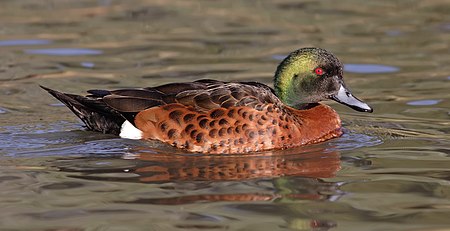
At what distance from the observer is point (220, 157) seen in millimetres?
7668

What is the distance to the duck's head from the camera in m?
8.16

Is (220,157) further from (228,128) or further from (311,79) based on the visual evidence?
(311,79)

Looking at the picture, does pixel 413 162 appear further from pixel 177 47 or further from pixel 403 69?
pixel 177 47

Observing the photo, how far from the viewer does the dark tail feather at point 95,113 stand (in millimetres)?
8383

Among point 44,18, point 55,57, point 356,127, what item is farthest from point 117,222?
point 44,18

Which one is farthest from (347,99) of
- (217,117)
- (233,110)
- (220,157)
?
(220,157)

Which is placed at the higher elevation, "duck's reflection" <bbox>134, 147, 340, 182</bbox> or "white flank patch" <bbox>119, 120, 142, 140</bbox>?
"white flank patch" <bbox>119, 120, 142, 140</bbox>

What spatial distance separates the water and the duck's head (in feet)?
1.42

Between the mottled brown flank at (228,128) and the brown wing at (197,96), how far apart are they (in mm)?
56

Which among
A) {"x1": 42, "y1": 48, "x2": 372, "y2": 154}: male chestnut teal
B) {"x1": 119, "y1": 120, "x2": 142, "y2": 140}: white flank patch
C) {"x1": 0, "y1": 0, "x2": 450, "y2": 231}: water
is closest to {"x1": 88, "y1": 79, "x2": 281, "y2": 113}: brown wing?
{"x1": 42, "y1": 48, "x2": 372, "y2": 154}: male chestnut teal

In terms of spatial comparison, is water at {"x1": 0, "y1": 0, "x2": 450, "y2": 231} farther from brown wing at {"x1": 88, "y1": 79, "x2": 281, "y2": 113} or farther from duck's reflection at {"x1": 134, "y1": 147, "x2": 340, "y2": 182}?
brown wing at {"x1": 88, "y1": 79, "x2": 281, "y2": 113}

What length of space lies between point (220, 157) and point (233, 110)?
1.29 feet

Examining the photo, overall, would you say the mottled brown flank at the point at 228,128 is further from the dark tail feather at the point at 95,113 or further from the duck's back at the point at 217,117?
the dark tail feather at the point at 95,113

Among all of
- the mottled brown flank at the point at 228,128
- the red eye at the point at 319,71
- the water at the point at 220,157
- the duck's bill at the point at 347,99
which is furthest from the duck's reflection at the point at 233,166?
the red eye at the point at 319,71
